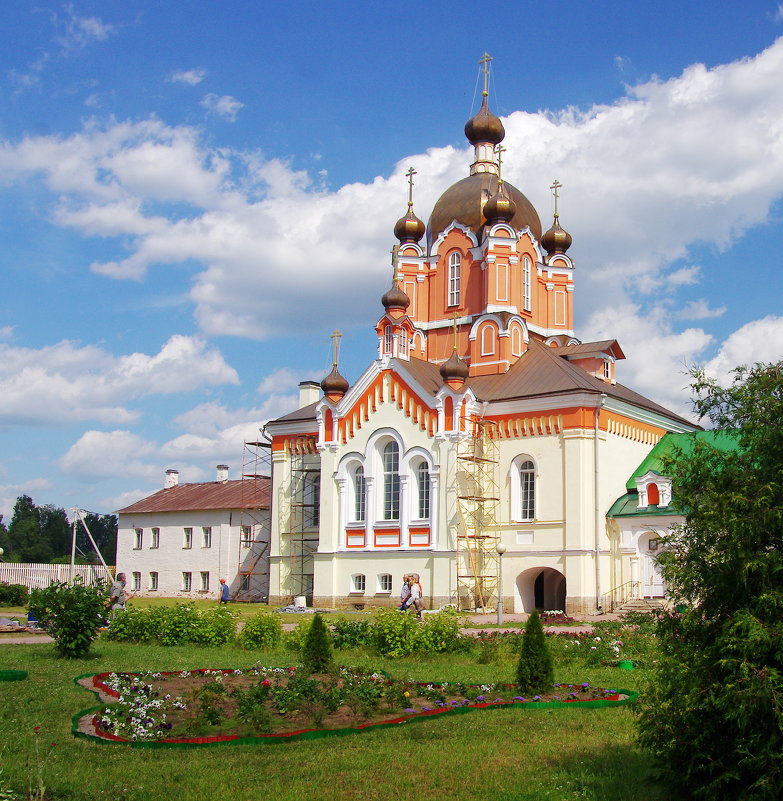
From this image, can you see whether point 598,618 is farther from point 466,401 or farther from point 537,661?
point 537,661

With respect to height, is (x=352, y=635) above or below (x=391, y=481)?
below

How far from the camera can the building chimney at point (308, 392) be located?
3922 cm

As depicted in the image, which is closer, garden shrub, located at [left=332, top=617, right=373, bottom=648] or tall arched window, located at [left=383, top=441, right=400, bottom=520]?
garden shrub, located at [left=332, top=617, right=373, bottom=648]

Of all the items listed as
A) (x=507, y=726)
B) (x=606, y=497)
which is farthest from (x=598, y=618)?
(x=507, y=726)

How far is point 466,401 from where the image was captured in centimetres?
3078

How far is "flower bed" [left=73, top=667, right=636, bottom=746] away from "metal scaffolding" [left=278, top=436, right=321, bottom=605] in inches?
904

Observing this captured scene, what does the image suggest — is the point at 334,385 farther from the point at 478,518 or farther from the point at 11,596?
the point at 11,596

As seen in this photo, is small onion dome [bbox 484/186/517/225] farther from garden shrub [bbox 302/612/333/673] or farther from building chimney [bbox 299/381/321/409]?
garden shrub [bbox 302/612/333/673]

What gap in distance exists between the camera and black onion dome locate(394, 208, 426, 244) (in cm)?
3894

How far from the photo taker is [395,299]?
35.1 metres

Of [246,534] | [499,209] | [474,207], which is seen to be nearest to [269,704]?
[499,209]

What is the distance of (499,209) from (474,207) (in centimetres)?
219

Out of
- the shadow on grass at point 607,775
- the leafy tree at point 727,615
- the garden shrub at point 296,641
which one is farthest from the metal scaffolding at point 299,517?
the leafy tree at point 727,615

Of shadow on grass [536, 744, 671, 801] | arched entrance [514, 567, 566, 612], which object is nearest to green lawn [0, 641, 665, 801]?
shadow on grass [536, 744, 671, 801]
